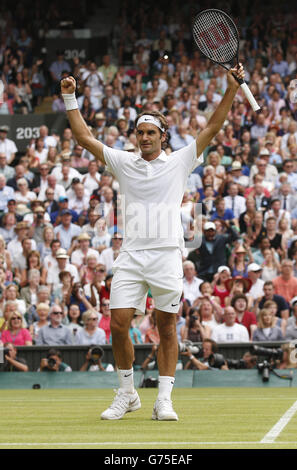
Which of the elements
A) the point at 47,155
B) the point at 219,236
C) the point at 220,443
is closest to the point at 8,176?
the point at 47,155

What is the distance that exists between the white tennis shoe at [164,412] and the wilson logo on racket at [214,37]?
3105mm

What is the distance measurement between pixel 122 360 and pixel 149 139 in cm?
171

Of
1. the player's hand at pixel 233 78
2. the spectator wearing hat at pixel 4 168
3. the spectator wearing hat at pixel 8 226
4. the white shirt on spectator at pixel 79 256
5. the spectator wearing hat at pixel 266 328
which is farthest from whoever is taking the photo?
the spectator wearing hat at pixel 4 168

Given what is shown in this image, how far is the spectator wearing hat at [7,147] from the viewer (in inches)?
882

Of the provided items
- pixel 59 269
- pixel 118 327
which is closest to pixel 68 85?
pixel 118 327

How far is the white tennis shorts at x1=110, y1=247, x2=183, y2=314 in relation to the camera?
7.93 metres

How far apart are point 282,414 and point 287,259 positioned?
28.4 ft

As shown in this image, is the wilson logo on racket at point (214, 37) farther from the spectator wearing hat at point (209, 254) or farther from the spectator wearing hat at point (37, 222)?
the spectator wearing hat at point (37, 222)

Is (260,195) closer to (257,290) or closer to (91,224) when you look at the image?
(257,290)

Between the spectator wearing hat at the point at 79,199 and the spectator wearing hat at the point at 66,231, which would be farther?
the spectator wearing hat at the point at 79,199

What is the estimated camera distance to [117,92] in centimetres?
2462

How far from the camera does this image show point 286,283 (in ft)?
54.4

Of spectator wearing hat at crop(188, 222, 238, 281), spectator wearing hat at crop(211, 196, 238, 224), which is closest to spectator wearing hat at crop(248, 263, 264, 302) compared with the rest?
spectator wearing hat at crop(188, 222, 238, 281)

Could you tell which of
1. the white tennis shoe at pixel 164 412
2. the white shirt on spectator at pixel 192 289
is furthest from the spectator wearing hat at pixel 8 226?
the white tennis shoe at pixel 164 412
